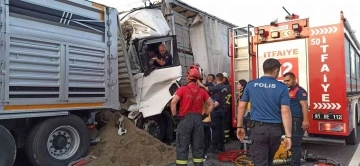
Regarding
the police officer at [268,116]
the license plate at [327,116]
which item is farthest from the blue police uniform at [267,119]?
the license plate at [327,116]

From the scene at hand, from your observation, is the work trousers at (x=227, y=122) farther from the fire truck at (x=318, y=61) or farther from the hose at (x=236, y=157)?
the fire truck at (x=318, y=61)

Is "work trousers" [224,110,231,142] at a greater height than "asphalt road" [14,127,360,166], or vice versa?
"work trousers" [224,110,231,142]

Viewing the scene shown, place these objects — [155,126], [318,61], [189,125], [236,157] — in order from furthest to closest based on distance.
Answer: [155,126] < [318,61] < [236,157] < [189,125]

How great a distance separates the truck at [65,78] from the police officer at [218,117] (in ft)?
3.00

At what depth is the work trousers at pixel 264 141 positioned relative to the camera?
11.5ft

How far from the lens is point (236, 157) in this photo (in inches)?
230

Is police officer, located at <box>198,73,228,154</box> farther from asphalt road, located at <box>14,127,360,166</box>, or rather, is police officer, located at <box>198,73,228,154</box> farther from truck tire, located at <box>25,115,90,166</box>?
truck tire, located at <box>25,115,90,166</box>

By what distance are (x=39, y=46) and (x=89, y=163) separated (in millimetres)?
1952

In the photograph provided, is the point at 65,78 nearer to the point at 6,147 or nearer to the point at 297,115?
the point at 6,147

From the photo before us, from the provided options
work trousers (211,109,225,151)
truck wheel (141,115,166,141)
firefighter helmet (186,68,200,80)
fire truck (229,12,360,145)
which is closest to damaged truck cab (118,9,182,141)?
truck wheel (141,115,166,141)

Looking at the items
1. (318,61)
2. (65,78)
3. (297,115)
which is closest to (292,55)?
(318,61)

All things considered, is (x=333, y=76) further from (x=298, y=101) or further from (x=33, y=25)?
(x=33, y=25)

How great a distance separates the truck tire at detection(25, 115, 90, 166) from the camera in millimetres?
4719

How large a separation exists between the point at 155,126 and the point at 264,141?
3.86m
